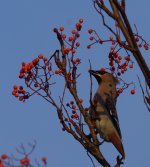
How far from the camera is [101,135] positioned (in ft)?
17.5

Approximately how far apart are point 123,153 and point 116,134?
1.86 feet

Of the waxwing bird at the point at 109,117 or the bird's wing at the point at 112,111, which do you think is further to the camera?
the bird's wing at the point at 112,111

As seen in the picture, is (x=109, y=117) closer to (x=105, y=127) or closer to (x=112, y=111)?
(x=112, y=111)

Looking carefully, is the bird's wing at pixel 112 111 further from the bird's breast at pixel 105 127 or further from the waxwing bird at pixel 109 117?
the bird's breast at pixel 105 127

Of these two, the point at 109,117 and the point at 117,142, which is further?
the point at 109,117

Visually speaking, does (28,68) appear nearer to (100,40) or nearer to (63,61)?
(63,61)

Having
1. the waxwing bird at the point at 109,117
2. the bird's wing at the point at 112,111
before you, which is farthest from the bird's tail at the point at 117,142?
the bird's wing at the point at 112,111

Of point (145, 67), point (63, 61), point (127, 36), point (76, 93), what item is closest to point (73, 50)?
point (63, 61)

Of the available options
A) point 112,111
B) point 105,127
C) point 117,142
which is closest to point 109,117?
point 112,111

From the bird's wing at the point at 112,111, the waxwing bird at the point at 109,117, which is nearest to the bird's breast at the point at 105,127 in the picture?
the waxwing bird at the point at 109,117

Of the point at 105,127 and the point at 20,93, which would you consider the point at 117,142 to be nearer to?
the point at 105,127

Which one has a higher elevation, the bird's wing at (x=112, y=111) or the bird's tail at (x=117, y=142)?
the bird's wing at (x=112, y=111)

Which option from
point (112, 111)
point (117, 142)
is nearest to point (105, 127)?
point (117, 142)

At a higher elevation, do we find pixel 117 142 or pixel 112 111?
pixel 112 111
